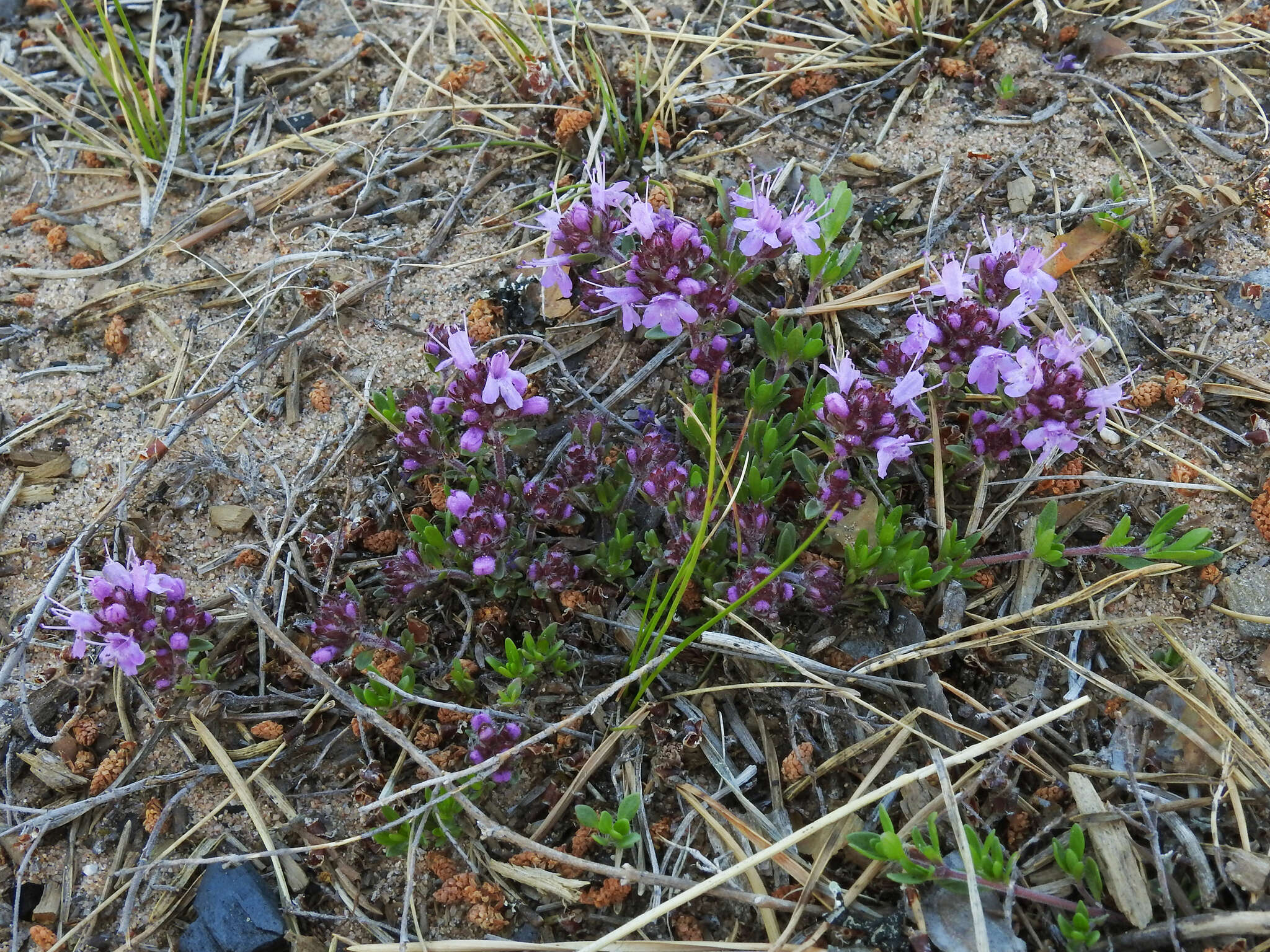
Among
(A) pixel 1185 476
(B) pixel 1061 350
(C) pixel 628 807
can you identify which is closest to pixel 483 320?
(C) pixel 628 807

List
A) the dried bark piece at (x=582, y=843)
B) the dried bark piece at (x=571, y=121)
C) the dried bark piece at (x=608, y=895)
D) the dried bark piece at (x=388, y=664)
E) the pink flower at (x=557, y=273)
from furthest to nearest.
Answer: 1. the dried bark piece at (x=571, y=121)
2. the pink flower at (x=557, y=273)
3. the dried bark piece at (x=388, y=664)
4. the dried bark piece at (x=582, y=843)
5. the dried bark piece at (x=608, y=895)

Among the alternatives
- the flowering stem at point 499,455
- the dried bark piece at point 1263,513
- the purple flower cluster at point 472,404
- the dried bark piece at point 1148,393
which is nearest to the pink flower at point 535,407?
the purple flower cluster at point 472,404

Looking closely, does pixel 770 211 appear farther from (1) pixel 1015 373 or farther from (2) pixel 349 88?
(2) pixel 349 88

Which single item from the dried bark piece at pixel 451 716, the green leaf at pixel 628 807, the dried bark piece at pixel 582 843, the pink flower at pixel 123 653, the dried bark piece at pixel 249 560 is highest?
the pink flower at pixel 123 653

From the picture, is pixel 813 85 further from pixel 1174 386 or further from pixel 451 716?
pixel 451 716

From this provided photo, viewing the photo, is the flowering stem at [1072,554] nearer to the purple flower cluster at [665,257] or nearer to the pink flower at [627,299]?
the purple flower cluster at [665,257]

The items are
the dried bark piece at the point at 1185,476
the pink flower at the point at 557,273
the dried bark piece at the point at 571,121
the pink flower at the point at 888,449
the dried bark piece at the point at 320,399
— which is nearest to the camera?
the pink flower at the point at 888,449

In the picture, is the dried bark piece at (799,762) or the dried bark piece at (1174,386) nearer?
the dried bark piece at (799,762)
